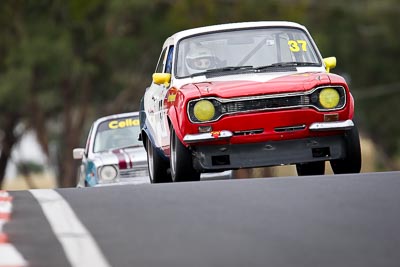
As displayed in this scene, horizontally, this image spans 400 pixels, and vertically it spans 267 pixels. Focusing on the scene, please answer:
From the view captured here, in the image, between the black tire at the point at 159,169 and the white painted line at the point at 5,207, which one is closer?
the white painted line at the point at 5,207

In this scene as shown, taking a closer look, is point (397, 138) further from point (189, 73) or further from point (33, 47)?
point (189, 73)

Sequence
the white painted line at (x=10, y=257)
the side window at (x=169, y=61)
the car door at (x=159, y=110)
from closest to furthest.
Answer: the white painted line at (x=10, y=257)
the car door at (x=159, y=110)
the side window at (x=169, y=61)

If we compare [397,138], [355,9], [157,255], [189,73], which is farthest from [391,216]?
[397,138]

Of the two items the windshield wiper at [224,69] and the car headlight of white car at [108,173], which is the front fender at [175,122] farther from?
the car headlight of white car at [108,173]

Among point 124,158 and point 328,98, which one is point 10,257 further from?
point 124,158

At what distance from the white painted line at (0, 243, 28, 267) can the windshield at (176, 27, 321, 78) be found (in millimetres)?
6383

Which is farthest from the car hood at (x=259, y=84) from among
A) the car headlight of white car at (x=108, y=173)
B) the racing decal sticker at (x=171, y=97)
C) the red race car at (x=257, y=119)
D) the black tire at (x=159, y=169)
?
the car headlight of white car at (x=108, y=173)

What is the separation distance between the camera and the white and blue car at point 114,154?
1786 centimetres

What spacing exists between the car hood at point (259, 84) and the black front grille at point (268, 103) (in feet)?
0.24

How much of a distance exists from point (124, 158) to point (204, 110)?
4957mm

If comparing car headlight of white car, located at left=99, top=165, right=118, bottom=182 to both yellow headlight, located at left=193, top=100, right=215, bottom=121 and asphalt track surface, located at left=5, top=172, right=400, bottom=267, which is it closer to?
yellow headlight, located at left=193, top=100, right=215, bottom=121

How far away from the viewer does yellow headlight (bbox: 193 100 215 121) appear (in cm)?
1307

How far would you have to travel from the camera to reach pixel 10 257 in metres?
7.48

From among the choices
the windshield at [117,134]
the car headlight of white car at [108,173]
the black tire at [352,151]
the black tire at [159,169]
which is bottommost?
the car headlight of white car at [108,173]
